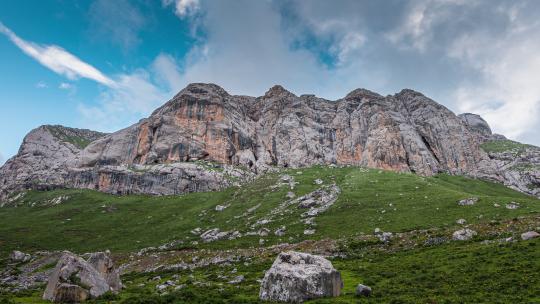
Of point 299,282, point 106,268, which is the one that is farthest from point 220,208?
point 299,282

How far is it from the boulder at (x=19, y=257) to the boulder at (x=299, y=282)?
74.4 metres

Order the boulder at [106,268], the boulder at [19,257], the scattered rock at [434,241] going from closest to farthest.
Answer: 1. the boulder at [106,268]
2. the scattered rock at [434,241]
3. the boulder at [19,257]

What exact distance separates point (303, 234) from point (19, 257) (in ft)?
209

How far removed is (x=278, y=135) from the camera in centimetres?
19400

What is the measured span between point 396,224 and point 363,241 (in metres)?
17.7

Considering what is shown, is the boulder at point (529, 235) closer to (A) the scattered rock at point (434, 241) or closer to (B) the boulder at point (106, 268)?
(A) the scattered rock at point (434, 241)

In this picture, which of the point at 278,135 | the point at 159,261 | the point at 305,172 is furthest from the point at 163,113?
the point at 159,261

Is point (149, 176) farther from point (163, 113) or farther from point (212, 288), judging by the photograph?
point (212, 288)

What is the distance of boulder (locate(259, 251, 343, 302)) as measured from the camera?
90.5 ft

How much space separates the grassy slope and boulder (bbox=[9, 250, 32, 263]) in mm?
7927

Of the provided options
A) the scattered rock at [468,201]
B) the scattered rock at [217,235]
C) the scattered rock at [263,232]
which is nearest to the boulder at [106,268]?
the scattered rock at [217,235]

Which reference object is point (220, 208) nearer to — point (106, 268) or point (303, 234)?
point (303, 234)

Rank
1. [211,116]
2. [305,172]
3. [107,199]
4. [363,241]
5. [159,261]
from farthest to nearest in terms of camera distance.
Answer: [211,116], [305,172], [107,199], [159,261], [363,241]

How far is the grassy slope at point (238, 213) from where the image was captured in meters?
77.2
